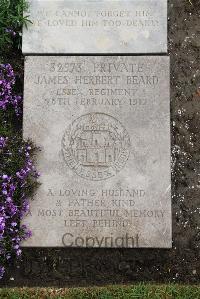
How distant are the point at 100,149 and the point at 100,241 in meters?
0.86

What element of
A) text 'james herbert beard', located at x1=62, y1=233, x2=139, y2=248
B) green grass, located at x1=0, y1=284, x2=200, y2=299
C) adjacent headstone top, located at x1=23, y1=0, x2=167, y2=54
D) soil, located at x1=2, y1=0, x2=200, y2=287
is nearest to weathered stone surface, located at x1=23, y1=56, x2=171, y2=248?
text 'james herbert beard', located at x1=62, y1=233, x2=139, y2=248

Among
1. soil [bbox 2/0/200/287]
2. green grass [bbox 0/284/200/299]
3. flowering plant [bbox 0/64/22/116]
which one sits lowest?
green grass [bbox 0/284/200/299]

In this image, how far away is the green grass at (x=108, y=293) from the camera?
191 inches

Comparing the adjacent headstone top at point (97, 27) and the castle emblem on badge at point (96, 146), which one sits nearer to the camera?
the castle emblem on badge at point (96, 146)

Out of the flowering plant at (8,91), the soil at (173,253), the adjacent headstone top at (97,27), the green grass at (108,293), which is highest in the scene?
the adjacent headstone top at (97,27)

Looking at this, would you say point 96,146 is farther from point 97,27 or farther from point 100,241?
point 97,27

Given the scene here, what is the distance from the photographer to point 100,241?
5.27m

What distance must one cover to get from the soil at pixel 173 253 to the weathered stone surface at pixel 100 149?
0.24 meters

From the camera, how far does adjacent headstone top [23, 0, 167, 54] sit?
5.61m

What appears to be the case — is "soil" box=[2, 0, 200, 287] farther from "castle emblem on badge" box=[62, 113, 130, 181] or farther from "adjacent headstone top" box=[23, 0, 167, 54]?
"castle emblem on badge" box=[62, 113, 130, 181]

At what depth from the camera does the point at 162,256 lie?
5480mm

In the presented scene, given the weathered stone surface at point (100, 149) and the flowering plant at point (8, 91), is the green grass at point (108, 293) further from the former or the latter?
the flowering plant at point (8, 91)

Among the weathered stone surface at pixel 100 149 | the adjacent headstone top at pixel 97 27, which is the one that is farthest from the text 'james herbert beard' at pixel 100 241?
the adjacent headstone top at pixel 97 27

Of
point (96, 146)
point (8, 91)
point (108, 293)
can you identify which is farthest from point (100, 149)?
point (108, 293)
